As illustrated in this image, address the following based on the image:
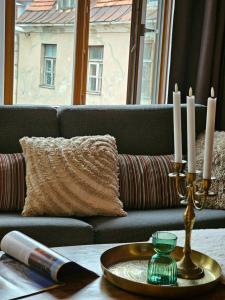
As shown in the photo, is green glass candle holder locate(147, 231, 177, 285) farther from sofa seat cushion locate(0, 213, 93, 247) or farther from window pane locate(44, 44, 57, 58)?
window pane locate(44, 44, 57, 58)

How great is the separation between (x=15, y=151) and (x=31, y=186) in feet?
0.98

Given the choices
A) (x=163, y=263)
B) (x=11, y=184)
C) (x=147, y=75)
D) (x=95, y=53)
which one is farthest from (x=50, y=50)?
(x=163, y=263)

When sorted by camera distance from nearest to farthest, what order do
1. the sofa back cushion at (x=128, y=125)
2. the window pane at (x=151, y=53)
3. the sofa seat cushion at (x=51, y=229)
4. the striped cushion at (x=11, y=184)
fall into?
1. the sofa seat cushion at (x=51, y=229)
2. the striped cushion at (x=11, y=184)
3. the sofa back cushion at (x=128, y=125)
4. the window pane at (x=151, y=53)

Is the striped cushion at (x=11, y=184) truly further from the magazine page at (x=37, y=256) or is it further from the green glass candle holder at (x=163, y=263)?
the green glass candle holder at (x=163, y=263)

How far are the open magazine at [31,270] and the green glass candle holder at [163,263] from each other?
20 centimetres

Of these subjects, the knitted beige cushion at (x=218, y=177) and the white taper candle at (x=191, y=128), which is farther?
the knitted beige cushion at (x=218, y=177)

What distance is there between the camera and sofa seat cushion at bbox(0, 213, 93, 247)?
2422 mm

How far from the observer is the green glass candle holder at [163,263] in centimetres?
158

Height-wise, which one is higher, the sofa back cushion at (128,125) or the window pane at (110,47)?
the window pane at (110,47)

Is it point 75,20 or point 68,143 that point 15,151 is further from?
point 75,20

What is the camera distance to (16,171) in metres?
2.76

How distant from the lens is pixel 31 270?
5.55 feet

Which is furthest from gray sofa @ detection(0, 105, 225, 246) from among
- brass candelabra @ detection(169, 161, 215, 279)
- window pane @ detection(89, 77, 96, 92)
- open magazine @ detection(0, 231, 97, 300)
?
brass candelabra @ detection(169, 161, 215, 279)

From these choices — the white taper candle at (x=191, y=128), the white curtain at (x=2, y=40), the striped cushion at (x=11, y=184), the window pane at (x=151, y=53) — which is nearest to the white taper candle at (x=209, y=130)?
the white taper candle at (x=191, y=128)
